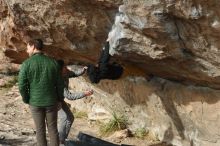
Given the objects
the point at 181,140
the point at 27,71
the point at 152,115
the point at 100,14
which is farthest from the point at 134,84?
the point at 27,71

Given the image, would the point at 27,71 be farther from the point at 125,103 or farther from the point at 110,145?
the point at 125,103

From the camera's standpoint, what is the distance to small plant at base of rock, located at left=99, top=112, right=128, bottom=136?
389 inches

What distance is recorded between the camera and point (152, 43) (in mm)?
7086

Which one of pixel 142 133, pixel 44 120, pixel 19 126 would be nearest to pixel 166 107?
pixel 142 133

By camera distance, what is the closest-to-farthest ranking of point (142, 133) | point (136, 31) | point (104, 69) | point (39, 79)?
point (136, 31)
point (39, 79)
point (104, 69)
point (142, 133)

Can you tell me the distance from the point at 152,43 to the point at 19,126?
3908 millimetres

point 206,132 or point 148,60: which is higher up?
point 148,60

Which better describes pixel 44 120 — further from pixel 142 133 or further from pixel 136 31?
pixel 142 133

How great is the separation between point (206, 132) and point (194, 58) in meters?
1.55

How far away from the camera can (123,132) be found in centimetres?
969

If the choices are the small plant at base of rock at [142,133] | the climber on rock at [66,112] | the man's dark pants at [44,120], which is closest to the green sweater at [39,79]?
the man's dark pants at [44,120]

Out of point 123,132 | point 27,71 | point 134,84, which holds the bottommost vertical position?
point 123,132

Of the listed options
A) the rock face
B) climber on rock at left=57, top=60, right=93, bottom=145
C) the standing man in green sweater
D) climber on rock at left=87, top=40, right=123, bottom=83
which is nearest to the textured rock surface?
the rock face

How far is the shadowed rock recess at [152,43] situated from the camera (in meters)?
6.50
